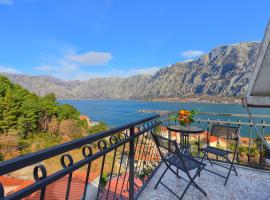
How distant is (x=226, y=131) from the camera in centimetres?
371

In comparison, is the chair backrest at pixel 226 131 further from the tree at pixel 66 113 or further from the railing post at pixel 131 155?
the tree at pixel 66 113

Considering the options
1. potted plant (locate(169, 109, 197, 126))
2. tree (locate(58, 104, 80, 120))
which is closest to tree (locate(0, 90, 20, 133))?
tree (locate(58, 104, 80, 120))

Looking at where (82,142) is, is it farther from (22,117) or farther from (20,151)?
(22,117)

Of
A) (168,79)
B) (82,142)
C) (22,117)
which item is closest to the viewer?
(82,142)

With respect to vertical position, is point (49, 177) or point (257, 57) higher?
point (257, 57)

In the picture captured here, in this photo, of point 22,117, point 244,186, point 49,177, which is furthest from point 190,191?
point 22,117

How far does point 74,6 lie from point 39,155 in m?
22.7

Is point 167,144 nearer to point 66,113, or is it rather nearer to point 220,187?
point 220,187

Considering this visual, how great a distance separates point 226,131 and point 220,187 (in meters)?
1.03

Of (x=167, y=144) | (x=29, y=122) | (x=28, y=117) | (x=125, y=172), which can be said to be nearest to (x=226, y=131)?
(x=167, y=144)

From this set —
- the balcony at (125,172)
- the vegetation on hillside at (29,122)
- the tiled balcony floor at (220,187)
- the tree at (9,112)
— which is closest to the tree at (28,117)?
the vegetation on hillside at (29,122)

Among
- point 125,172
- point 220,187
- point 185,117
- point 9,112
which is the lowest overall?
point 9,112

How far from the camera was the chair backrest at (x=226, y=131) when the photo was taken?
142 inches

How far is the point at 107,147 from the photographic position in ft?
5.18
